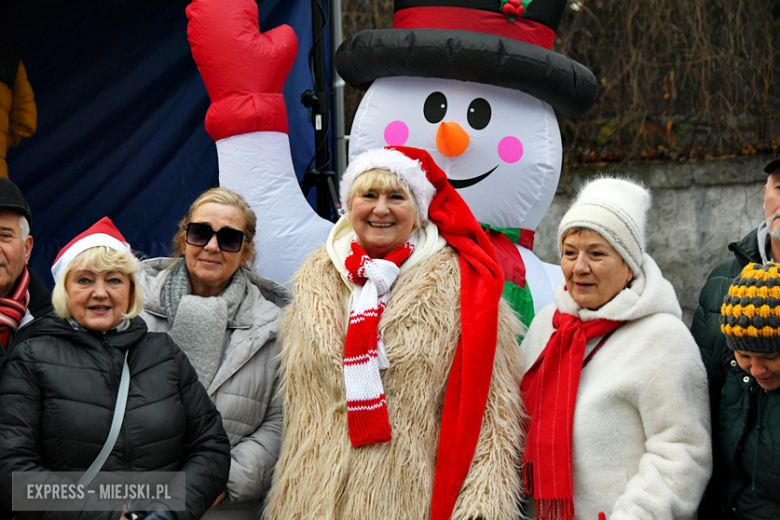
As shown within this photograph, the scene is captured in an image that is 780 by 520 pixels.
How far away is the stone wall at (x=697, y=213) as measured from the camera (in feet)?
20.2

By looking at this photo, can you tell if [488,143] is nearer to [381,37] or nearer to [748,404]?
[381,37]

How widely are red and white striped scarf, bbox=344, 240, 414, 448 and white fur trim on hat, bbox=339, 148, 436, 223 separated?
0.84 ft

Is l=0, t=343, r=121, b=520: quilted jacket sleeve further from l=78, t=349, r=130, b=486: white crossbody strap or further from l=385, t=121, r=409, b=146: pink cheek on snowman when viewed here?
l=385, t=121, r=409, b=146: pink cheek on snowman

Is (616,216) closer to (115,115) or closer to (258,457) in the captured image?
(258,457)

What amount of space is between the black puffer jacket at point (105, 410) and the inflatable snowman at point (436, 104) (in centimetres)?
134

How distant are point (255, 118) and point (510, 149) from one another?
48.3 inches

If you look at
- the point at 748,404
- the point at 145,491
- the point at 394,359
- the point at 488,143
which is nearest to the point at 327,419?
the point at 394,359

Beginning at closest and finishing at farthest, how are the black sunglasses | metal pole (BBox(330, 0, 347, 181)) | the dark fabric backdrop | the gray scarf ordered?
the gray scarf → the black sunglasses → the dark fabric backdrop → metal pole (BBox(330, 0, 347, 181))

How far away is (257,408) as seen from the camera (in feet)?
8.29

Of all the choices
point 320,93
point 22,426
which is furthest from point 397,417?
point 320,93

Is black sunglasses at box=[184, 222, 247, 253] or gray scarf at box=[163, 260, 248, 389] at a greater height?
black sunglasses at box=[184, 222, 247, 253]

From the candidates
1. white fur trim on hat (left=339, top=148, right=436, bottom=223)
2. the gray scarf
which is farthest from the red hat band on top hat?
the gray scarf

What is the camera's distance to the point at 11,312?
2.42m

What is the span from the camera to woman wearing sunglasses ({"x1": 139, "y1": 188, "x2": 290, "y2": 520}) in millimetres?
2463
